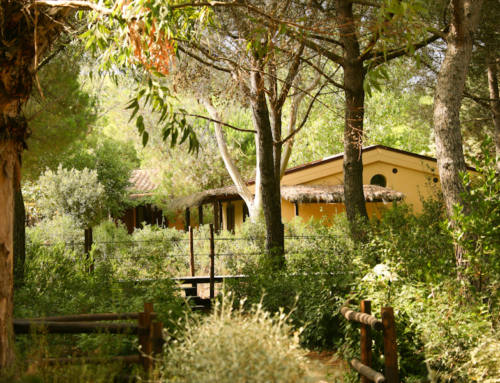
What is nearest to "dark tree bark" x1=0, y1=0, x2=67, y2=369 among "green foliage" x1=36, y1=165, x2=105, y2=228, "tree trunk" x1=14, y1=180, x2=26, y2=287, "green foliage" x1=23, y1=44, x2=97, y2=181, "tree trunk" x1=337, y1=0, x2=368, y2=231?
"tree trunk" x1=14, y1=180, x2=26, y2=287

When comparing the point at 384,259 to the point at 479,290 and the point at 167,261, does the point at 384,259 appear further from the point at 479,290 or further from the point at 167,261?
the point at 167,261

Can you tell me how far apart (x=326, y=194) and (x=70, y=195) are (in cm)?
1035

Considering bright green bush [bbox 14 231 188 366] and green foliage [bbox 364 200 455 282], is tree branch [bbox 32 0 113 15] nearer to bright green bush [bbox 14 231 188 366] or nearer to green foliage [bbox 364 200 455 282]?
bright green bush [bbox 14 231 188 366]

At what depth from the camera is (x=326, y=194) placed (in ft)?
69.1

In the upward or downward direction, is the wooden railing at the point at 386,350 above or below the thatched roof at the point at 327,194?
below

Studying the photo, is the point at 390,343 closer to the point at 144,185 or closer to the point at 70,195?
the point at 70,195

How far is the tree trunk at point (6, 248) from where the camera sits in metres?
4.38

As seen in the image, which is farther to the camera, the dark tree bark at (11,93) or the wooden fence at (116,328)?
the wooden fence at (116,328)

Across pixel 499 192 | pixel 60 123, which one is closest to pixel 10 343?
pixel 499 192

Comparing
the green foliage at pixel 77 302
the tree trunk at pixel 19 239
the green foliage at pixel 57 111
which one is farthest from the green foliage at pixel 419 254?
the green foliage at pixel 57 111

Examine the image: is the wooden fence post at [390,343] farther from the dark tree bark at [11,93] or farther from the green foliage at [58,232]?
the green foliage at [58,232]

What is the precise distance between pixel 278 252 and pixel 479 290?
17.6ft

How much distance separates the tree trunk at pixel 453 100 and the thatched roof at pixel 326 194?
13.4m

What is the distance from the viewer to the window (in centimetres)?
2405
